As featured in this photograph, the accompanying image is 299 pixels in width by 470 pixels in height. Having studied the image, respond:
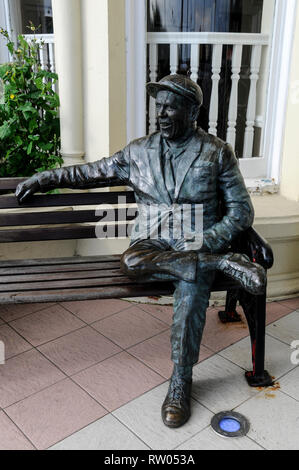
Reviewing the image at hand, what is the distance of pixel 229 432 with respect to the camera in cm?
242

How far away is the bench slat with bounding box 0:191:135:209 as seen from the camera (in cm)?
304

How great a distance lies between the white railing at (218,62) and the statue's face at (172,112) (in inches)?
56.8

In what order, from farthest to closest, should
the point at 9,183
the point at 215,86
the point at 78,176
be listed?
the point at 215,86 < the point at 9,183 < the point at 78,176

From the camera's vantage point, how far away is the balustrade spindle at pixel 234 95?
159 inches

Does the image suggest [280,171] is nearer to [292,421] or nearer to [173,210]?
[173,210]

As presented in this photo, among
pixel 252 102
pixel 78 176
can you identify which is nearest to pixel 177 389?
pixel 78 176

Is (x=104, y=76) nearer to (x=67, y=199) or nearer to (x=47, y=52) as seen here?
(x=67, y=199)

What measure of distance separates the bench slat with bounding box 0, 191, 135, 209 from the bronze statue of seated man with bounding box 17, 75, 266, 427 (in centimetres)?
9

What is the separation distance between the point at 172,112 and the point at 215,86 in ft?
5.38

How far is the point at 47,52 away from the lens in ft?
15.9

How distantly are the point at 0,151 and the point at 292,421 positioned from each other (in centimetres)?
293

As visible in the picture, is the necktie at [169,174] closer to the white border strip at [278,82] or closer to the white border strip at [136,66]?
the white border strip at [136,66]

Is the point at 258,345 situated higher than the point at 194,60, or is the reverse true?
the point at 194,60
